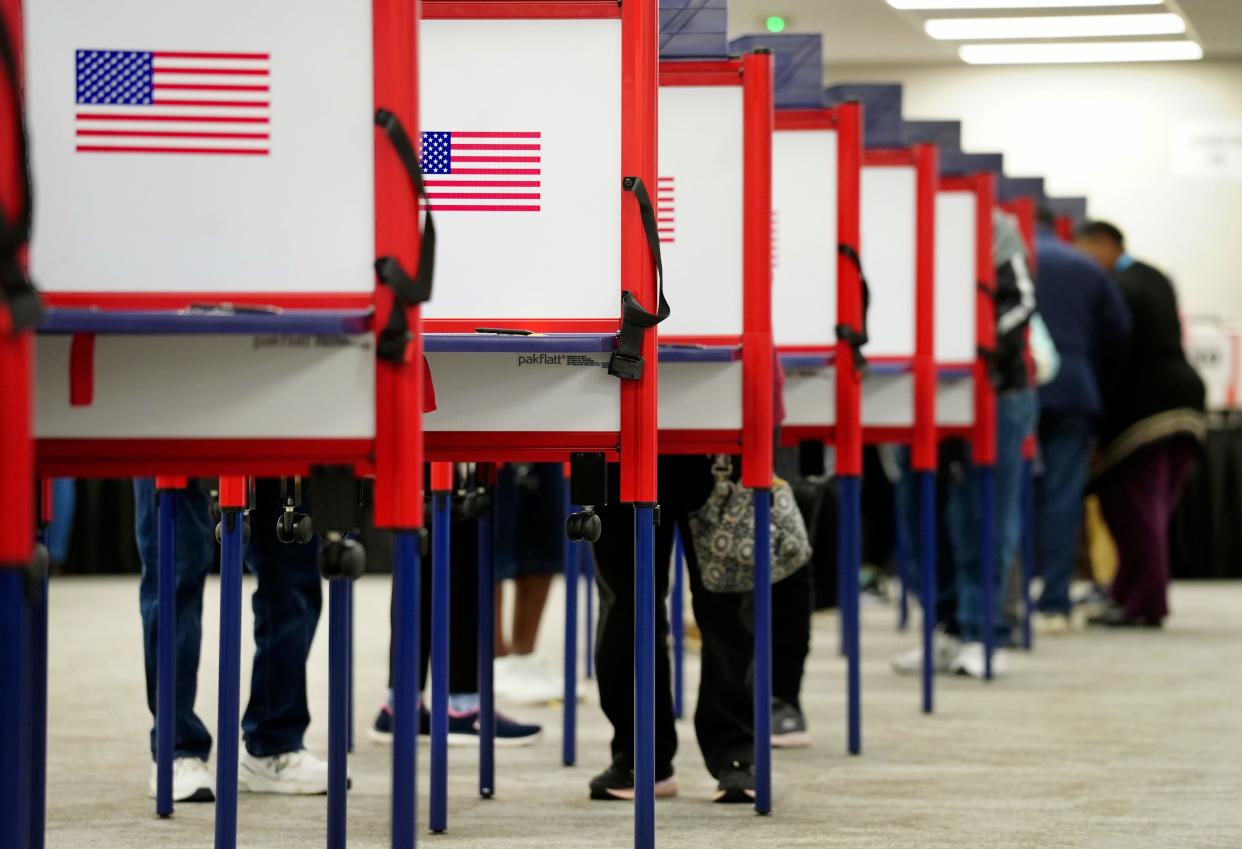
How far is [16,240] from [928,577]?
12.1 feet

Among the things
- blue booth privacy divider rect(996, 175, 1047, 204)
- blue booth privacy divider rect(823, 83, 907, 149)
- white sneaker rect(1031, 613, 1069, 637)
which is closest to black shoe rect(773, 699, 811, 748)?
blue booth privacy divider rect(823, 83, 907, 149)

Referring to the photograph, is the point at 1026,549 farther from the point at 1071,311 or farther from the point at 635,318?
the point at 635,318

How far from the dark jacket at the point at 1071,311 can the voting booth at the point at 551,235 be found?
475 centimetres

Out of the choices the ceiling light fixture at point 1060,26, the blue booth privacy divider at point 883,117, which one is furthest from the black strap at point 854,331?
the ceiling light fixture at point 1060,26

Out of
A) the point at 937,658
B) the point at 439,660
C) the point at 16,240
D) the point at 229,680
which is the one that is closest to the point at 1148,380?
the point at 937,658

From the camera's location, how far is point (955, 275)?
559cm

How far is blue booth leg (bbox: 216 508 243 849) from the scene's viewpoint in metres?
2.81

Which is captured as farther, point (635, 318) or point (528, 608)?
point (528, 608)

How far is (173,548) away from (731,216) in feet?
4.04

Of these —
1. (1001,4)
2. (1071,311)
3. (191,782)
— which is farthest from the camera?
(1001,4)

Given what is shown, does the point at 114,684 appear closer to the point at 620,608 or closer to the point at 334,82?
the point at 620,608

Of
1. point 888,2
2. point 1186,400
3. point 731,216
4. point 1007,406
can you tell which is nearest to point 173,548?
point 731,216

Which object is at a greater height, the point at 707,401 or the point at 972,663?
the point at 707,401

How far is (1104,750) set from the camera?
4480 millimetres
